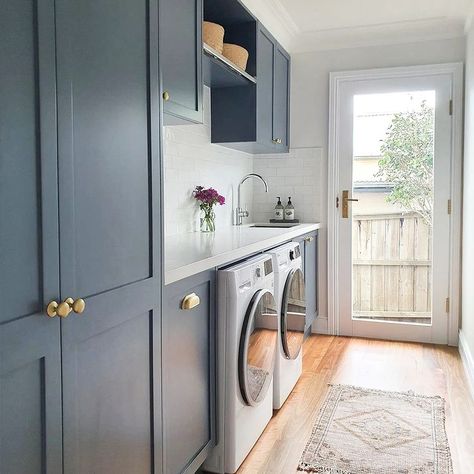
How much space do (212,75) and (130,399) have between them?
6.75 ft

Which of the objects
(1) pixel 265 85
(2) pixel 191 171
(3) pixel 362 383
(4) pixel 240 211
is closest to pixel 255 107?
(1) pixel 265 85

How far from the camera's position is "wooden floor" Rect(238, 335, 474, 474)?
7.46 ft

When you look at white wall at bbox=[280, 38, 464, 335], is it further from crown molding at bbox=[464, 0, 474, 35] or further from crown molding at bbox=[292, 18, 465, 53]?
crown molding at bbox=[464, 0, 474, 35]

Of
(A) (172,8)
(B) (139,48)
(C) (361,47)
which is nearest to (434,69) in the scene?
(C) (361,47)

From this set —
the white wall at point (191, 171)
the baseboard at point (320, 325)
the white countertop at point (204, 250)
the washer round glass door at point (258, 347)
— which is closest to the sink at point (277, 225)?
the white wall at point (191, 171)

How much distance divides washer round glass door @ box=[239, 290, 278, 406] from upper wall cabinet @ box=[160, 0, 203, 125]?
851 mm

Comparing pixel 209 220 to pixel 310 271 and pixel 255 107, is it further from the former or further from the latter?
pixel 310 271

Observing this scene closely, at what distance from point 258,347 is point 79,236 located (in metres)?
1.25

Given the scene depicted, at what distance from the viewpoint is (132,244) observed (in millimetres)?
1437

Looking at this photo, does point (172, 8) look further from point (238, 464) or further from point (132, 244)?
point (238, 464)

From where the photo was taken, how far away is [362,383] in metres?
3.13

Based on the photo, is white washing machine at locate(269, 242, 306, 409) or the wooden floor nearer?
the wooden floor

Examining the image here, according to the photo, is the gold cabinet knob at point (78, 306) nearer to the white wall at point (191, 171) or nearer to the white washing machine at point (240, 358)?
the white washing machine at point (240, 358)

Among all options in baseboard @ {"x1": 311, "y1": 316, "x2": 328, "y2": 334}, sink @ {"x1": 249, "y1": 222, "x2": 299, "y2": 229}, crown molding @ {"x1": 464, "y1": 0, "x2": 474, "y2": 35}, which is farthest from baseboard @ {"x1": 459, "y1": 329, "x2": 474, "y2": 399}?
crown molding @ {"x1": 464, "y1": 0, "x2": 474, "y2": 35}
